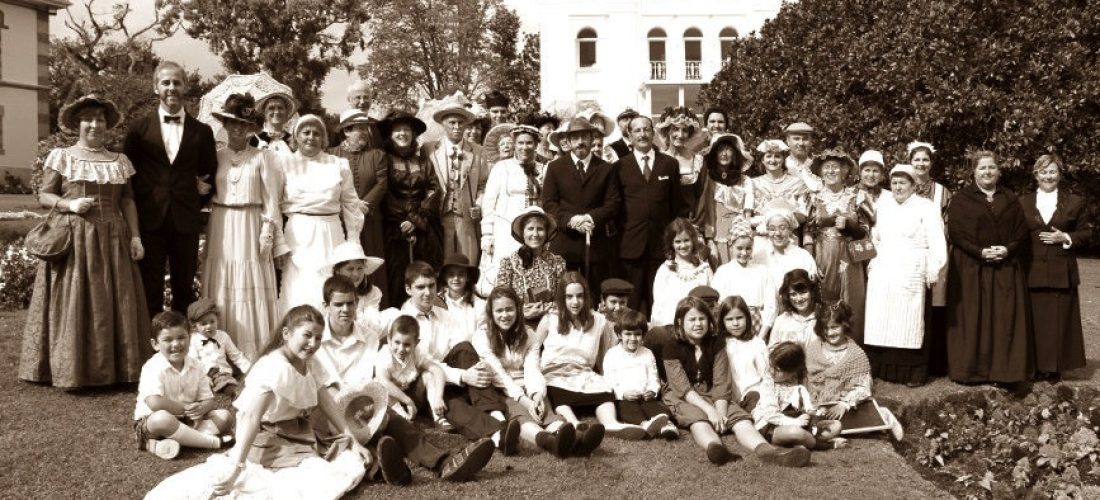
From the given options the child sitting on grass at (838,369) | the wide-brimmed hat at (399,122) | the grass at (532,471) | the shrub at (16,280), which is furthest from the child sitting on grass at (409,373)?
the shrub at (16,280)

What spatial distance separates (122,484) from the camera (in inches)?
208

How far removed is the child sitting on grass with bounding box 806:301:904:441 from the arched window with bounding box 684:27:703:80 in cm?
3160

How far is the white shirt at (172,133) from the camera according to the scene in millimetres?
7172

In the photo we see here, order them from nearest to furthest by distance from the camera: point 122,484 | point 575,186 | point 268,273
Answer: point 122,484
point 268,273
point 575,186

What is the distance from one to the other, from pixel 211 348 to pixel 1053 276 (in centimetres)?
677

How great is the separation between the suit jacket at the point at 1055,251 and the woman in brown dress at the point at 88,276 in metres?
7.16

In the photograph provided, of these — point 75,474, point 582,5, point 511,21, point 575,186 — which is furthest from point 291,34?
point 75,474

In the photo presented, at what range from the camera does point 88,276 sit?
6840 millimetres

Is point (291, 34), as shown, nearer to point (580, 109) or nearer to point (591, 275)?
point (580, 109)

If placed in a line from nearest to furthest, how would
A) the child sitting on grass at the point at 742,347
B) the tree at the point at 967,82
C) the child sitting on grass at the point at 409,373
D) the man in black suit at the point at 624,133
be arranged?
the child sitting on grass at the point at 409,373 → the child sitting on grass at the point at 742,347 → the man in black suit at the point at 624,133 → the tree at the point at 967,82

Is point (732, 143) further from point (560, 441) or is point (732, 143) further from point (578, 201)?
point (560, 441)

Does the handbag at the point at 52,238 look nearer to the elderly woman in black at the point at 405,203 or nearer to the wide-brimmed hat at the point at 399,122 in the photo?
the elderly woman in black at the point at 405,203

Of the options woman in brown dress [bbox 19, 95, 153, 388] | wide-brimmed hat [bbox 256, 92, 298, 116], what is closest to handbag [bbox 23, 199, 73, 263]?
woman in brown dress [bbox 19, 95, 153, 388]

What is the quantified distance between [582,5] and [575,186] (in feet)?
97.2
